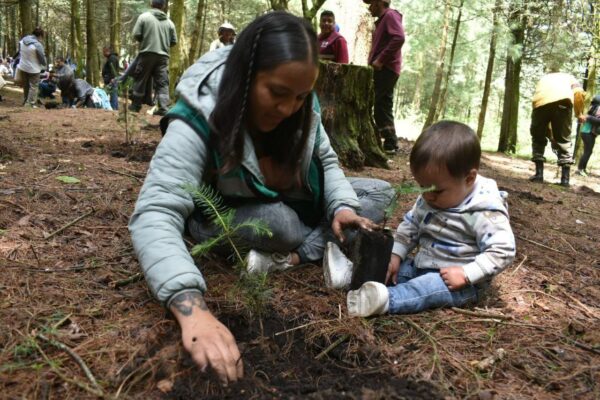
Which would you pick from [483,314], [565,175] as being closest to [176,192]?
[483,314]

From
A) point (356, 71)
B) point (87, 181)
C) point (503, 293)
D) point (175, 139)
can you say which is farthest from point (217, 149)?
point (356, 71)

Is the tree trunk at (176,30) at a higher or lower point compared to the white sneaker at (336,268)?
higher

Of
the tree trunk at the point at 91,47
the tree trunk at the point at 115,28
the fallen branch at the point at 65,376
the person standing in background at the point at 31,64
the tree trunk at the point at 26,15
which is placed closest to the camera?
the fallen branch at the point at 65,376

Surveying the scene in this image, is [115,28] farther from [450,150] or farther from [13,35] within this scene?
[450,150]

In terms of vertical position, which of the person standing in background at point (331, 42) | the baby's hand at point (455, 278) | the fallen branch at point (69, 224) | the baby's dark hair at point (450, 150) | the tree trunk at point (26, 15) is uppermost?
the tree trunk at point (26, 15)

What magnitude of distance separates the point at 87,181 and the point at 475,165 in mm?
2800

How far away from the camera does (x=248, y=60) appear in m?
1.77

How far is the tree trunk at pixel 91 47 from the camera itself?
13.7 m

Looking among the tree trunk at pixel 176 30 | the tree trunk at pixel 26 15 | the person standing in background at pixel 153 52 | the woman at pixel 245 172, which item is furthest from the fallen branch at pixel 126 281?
the tree trunk at pixel 26 15

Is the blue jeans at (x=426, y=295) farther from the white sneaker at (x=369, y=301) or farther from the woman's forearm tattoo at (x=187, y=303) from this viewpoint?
the woman's forearm tattoo at (x=187, y=303)

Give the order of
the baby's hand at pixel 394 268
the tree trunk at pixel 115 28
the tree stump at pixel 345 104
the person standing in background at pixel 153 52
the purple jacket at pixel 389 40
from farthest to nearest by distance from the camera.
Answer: the tree trunk at pixel 115 28, the person standing in background at pixel 153 52, the purple jacket at pixel 389 40, the tree stump at pixel 345 104, the baby's hand at pixel 394 268

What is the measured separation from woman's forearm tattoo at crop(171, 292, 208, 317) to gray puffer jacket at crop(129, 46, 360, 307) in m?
0.02

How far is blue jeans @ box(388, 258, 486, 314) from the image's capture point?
1.93m

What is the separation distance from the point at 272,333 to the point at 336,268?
1.81ft
